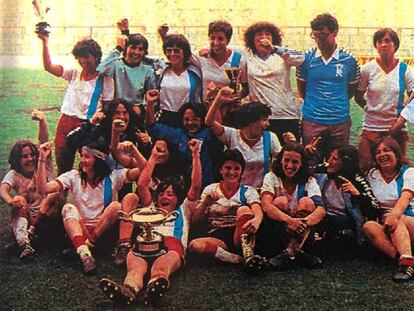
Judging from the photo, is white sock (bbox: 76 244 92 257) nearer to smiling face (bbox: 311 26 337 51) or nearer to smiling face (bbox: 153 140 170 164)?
smiling face (bbox: 153 140 170 164)

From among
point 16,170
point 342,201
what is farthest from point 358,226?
point 16,170

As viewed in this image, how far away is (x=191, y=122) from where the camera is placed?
3.41m

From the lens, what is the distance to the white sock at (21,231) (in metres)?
3.43

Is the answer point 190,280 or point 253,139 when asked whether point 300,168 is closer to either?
point 253,139

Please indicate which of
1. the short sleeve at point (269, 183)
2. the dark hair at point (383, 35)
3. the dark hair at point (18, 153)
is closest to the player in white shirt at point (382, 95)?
the dark hair at point (383, 35)

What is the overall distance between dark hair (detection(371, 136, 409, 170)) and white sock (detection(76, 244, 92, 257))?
5.17ft

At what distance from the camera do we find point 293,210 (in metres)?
3.44

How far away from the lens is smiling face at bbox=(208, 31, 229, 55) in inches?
134

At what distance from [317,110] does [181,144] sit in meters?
0.75

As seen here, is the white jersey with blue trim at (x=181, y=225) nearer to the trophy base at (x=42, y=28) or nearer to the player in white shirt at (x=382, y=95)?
the player in white shirt at (x=382, y=95)

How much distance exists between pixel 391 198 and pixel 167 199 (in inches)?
46.6

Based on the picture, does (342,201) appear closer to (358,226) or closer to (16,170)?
(358,226)

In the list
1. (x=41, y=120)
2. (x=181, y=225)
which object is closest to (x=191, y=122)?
(x=181, y=225)

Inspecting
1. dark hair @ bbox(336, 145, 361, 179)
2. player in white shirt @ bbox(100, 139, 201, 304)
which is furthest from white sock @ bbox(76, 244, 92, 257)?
dark hair @ bbox(336, 145, 361, 179)
